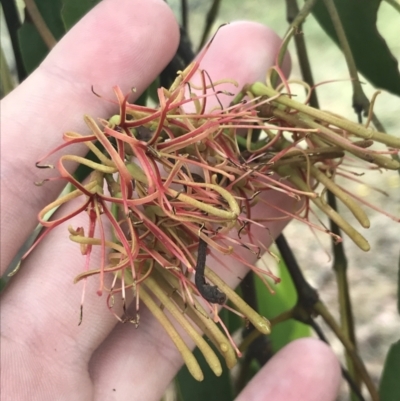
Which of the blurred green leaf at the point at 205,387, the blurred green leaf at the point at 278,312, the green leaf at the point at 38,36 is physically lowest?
the blurred green leaf at the point at 278,312

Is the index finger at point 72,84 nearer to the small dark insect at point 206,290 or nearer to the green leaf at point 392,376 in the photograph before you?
the small dark insect at point 206,290

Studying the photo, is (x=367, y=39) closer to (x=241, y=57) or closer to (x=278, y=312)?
(x=241, y=57)

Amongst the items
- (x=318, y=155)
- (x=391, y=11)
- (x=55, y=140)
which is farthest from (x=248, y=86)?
(x=391, y=11)

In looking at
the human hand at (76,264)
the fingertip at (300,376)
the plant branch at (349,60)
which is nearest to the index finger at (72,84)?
the human hand at (76,264)

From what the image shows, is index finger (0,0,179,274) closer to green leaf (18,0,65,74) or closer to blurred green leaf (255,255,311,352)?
green leaf (18,0,65,74)

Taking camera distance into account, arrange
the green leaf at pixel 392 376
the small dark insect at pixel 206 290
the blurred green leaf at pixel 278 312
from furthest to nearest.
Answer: the blurred green leaf at pixel 278 312 → the green leaf at pixel 392 376 → the small dark insect at pixel 206 290

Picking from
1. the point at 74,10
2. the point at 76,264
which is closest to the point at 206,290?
the point at 76,264

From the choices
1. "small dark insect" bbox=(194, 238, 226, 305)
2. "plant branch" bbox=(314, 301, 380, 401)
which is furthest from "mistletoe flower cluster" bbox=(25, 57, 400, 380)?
"plant branch" bbox=(314, 301, 380, 401)
